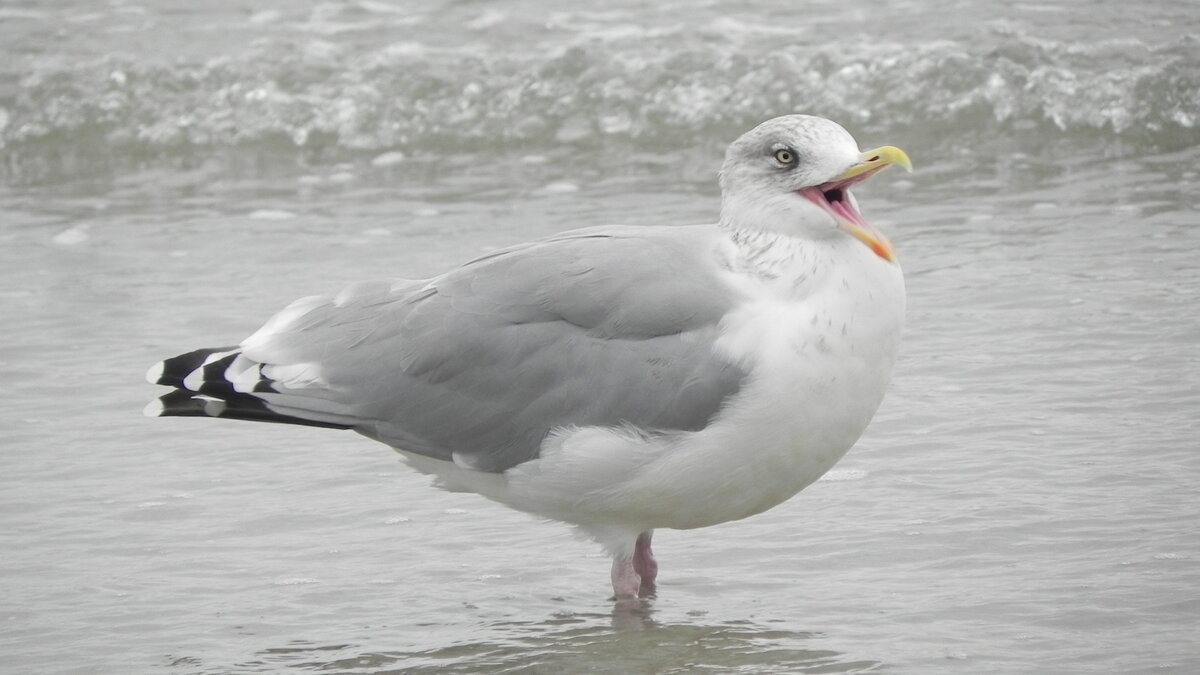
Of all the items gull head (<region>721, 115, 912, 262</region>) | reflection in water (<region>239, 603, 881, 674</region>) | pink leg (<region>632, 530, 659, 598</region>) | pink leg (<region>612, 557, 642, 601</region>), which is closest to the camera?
reflection in water (<region>239, 603, 881, 674</region>)

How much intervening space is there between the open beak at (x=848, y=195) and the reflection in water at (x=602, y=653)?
922mm

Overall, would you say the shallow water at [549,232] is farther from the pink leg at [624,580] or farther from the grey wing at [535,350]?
the grey wing at [535,350]

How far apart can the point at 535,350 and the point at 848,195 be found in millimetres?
851

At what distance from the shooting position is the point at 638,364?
4277 mm

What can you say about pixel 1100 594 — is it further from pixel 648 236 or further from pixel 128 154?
pixel 128 154

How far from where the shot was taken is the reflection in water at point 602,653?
408cm

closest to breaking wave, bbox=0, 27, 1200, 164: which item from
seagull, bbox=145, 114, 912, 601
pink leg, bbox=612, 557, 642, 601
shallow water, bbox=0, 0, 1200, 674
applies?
shallow water, bbox=0, 0, 1200, 674

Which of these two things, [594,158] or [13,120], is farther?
[13,120]

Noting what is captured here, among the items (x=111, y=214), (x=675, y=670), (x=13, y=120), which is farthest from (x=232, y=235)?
(x=675, y=670)

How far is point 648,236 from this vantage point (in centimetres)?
448

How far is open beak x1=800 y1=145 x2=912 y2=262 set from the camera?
4.12 meters

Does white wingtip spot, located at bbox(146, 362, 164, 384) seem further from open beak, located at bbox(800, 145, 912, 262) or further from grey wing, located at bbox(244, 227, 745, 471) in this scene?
open beak, located at bbox(800, 145, 912, 262)

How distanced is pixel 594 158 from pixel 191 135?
2.53 m

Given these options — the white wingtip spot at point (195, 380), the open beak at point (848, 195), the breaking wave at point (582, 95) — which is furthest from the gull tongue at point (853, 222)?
the breaking wave at point (582, 95)
